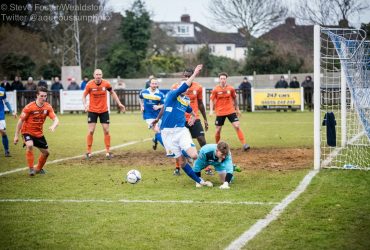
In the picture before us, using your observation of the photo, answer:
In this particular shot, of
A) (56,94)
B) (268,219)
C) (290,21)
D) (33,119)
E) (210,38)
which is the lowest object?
(268,219)

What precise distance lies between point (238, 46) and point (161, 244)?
285 ft

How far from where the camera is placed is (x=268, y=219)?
23.1 ft

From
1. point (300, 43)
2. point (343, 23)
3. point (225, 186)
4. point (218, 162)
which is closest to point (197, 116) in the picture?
point (218, 162)

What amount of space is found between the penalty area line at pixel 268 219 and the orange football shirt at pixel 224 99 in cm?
500

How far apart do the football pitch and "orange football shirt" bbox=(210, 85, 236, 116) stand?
5.38 feet

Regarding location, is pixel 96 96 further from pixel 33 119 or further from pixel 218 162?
pixel 218 162

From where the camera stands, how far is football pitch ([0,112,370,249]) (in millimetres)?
6211

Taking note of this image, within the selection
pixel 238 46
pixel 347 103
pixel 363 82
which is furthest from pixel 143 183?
pixel 238 46

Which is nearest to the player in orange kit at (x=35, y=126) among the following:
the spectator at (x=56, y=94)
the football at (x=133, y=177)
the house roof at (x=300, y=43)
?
the football at (x=133, y=177)

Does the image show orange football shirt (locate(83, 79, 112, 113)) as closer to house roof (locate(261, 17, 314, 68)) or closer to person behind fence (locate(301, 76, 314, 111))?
person behind fence (locate(301, 76, 314, 111))

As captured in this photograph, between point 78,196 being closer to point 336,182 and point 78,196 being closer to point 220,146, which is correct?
point 220,146

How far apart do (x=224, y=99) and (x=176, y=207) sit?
279 inches

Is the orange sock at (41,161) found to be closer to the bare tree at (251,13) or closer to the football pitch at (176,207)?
the football pitch at (176,207)

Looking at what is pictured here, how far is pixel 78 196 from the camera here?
28.9ft
